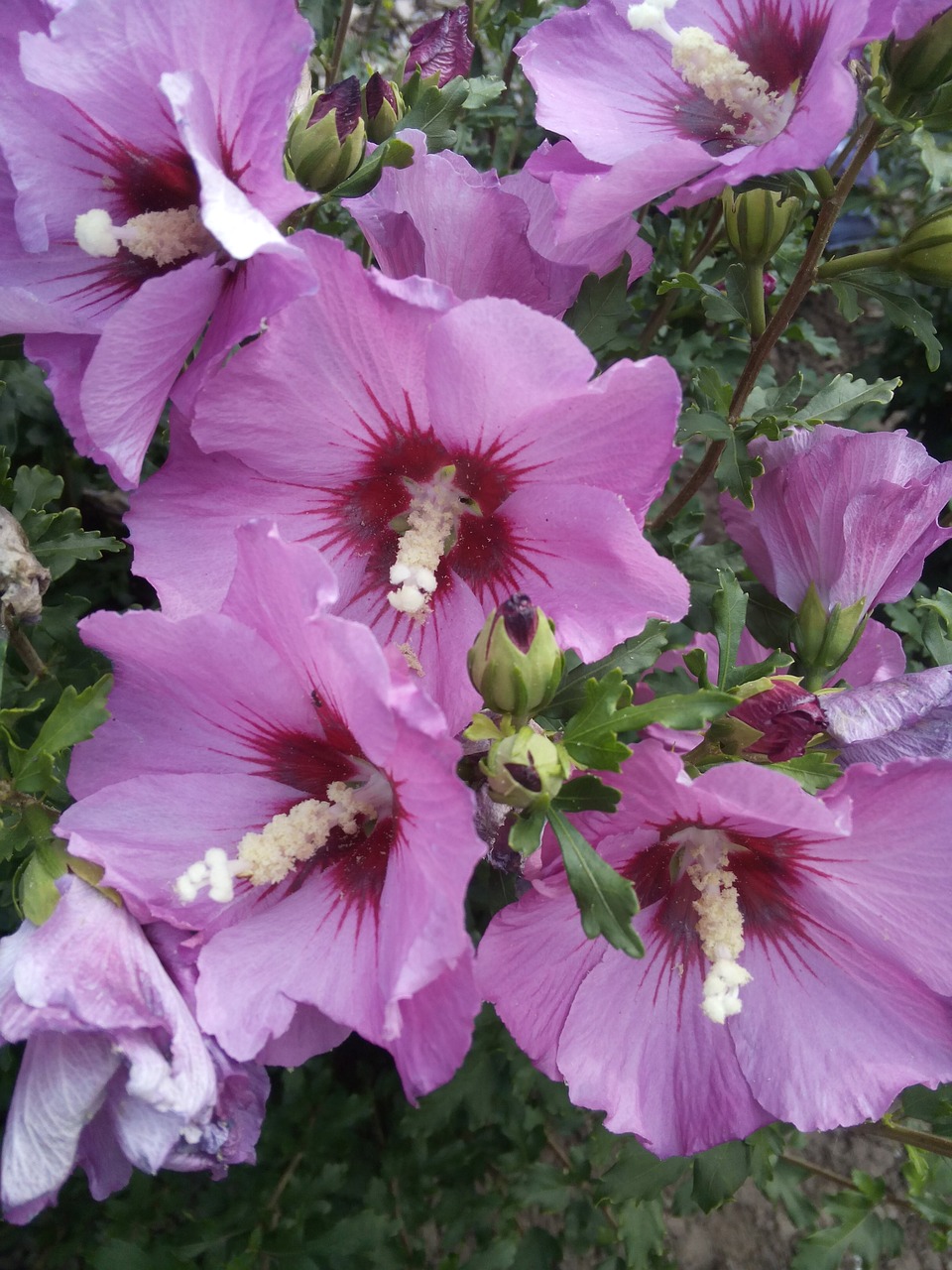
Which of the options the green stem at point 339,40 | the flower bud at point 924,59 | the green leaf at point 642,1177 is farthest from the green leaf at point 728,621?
the green stem at point 339,40

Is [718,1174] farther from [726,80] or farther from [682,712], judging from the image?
[726,80]

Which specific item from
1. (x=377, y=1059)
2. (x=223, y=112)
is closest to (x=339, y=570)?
(x=223, y=112)

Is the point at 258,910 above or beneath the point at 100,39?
beneath

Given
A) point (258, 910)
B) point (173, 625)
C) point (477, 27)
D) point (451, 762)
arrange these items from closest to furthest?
point (451, 762) < point (173, 625) < point (258, 910) < point (477, 27)

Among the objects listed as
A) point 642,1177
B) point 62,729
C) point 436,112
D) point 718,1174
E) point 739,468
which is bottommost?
point 642,1177

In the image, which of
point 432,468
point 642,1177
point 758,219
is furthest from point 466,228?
point 642,1177

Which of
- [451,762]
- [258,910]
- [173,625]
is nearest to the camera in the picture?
[451,762]

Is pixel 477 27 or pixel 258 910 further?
pixel 477 27

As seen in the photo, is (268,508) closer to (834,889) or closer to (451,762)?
(451,762)
